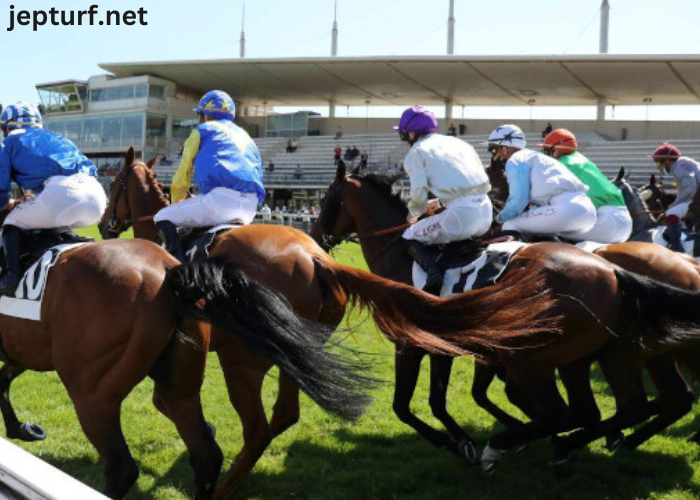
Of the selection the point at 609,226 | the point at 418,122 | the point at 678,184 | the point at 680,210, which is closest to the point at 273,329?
the point at 418,122

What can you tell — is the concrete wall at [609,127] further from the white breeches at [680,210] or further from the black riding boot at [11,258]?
the black riding boot at [11,258]

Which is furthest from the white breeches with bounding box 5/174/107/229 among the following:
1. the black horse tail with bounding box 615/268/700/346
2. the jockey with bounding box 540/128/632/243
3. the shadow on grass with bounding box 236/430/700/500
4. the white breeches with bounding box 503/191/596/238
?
the jockey with bounding box 540/128/632/243

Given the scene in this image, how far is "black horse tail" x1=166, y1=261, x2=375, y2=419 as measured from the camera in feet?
10.1

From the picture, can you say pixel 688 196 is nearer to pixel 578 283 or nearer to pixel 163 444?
pixel 578 283

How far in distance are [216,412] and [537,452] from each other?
2.40 metres

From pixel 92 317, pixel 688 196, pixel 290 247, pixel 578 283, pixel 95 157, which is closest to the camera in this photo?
pixel 92 317

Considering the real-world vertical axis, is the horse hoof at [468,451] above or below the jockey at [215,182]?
below

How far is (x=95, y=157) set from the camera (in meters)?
50.7

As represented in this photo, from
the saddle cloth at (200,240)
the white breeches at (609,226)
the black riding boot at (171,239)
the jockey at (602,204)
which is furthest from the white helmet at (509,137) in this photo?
the black riding boot at (171,239)

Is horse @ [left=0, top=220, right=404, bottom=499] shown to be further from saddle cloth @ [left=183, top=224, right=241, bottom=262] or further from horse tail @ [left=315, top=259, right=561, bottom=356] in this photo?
saddle cloth @ [left=183, top=224, right=241, bottom=262]

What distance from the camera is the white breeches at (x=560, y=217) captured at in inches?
192

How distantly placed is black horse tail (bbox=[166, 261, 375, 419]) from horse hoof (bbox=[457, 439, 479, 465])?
1.83 meters

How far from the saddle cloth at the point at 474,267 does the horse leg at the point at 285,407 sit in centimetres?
111

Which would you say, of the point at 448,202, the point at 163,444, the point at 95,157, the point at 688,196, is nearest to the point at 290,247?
the point at 448,202
